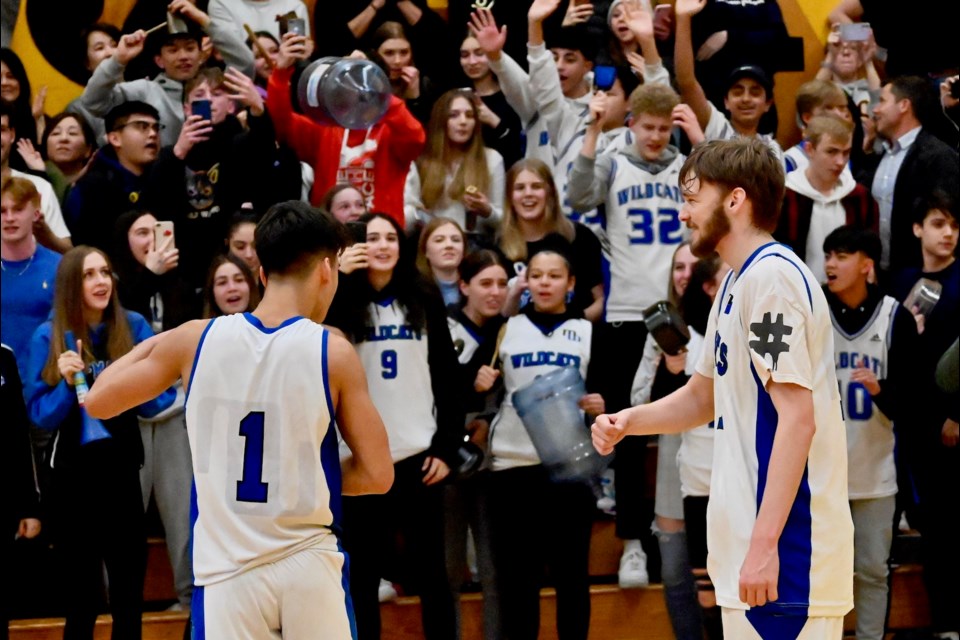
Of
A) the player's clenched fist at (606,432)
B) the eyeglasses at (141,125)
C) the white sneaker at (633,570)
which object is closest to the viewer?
the player's clenched fist at (606,432)

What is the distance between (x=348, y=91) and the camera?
7328 mm

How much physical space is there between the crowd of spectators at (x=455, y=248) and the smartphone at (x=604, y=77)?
0.02 m

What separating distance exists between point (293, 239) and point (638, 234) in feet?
13.5

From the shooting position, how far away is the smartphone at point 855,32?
926 centimetres

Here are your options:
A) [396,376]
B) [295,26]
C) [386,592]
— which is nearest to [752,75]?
[295,26]

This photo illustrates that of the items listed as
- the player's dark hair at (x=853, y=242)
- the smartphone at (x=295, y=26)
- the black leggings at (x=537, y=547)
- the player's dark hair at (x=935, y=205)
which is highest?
the smartphone at (x=295, y=26)

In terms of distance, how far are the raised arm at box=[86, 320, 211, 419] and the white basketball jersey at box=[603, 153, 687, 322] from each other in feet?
13.3

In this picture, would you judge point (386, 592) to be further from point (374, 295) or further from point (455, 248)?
point (455, 248)

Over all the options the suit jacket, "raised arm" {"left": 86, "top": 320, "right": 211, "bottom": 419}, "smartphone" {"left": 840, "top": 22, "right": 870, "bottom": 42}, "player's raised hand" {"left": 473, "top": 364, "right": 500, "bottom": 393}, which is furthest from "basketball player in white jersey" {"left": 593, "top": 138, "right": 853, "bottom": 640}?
"smartphone" {"left": 840, "top": 22, "right": 870, "bottom": 42}

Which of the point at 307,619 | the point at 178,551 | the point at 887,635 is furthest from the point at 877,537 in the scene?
the point at 307,619

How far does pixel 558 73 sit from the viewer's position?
865 cm

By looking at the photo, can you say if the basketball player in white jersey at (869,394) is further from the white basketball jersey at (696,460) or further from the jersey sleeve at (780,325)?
the jersey sleeve at (780,325)

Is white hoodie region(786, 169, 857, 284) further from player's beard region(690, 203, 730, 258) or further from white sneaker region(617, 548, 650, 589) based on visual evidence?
player's beard region(690, 203, 730, 258)

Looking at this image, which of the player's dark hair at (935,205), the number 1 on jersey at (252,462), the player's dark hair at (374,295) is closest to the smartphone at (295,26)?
the player's dark hair at (374,295)
